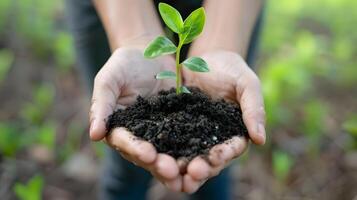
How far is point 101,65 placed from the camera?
1.74 m

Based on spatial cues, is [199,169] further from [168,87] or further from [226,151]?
[168,87]

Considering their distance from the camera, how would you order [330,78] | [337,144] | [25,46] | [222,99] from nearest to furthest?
1. [222,99]
2. [337,144]
3. [330,78]
4. [25,46]

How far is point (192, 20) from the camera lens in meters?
1.23

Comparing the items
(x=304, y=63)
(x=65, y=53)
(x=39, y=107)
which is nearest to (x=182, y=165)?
(x=39, y=107)

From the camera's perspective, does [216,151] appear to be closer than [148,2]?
Yes

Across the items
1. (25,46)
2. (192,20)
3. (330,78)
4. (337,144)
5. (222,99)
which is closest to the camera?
(192,20)

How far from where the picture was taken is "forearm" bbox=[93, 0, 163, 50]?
1.46 meters

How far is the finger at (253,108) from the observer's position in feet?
3.84

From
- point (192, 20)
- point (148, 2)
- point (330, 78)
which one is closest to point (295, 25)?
point (330, 78)

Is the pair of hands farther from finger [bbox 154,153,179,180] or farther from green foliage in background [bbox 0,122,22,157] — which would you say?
green foliage in background [bbox 0,122,22,157]

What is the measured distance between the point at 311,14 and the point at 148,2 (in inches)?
90.9

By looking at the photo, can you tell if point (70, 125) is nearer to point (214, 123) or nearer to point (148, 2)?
point (148, 2)

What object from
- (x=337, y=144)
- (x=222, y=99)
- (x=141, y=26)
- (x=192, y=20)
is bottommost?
(x=337, y=144)

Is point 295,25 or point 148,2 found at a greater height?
point 148,2
